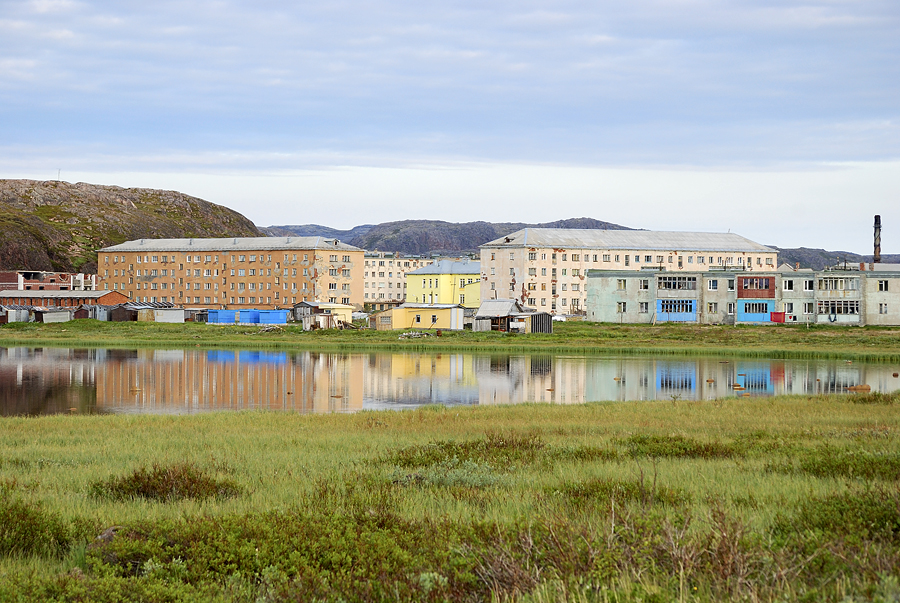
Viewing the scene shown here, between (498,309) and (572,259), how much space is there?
3567cm

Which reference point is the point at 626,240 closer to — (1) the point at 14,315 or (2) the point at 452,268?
(2) the point at 452,268

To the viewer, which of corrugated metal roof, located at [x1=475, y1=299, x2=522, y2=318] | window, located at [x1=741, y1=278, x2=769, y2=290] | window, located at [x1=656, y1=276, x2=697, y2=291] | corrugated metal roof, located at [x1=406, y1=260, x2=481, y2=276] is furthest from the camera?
corrugated metal roof, located at [x1=406, y1=260, x2=481, y2=276]

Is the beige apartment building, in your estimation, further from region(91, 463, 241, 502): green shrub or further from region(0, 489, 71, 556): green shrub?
region(0, 489, 71, 556): green shrub

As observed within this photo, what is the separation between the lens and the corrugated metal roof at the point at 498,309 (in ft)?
259

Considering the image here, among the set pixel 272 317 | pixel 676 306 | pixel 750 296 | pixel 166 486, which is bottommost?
pixel 166 486

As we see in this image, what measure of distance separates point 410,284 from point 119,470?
128 m

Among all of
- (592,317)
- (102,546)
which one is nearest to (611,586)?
(102,546)

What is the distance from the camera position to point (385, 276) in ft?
565

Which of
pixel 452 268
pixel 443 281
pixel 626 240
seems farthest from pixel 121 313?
pixel 626 240

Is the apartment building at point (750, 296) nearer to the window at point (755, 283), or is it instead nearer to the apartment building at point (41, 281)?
the window at point (755, 283)

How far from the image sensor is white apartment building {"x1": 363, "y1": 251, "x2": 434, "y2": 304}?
17112 cm

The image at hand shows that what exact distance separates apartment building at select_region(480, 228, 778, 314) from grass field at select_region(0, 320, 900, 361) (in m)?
27.3

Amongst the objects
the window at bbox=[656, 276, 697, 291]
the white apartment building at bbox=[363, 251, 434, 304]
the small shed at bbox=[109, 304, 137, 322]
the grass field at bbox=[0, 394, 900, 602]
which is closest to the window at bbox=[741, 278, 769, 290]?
the window at bbox=[656, 276, 697, 291]

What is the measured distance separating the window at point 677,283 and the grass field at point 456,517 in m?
69.1
